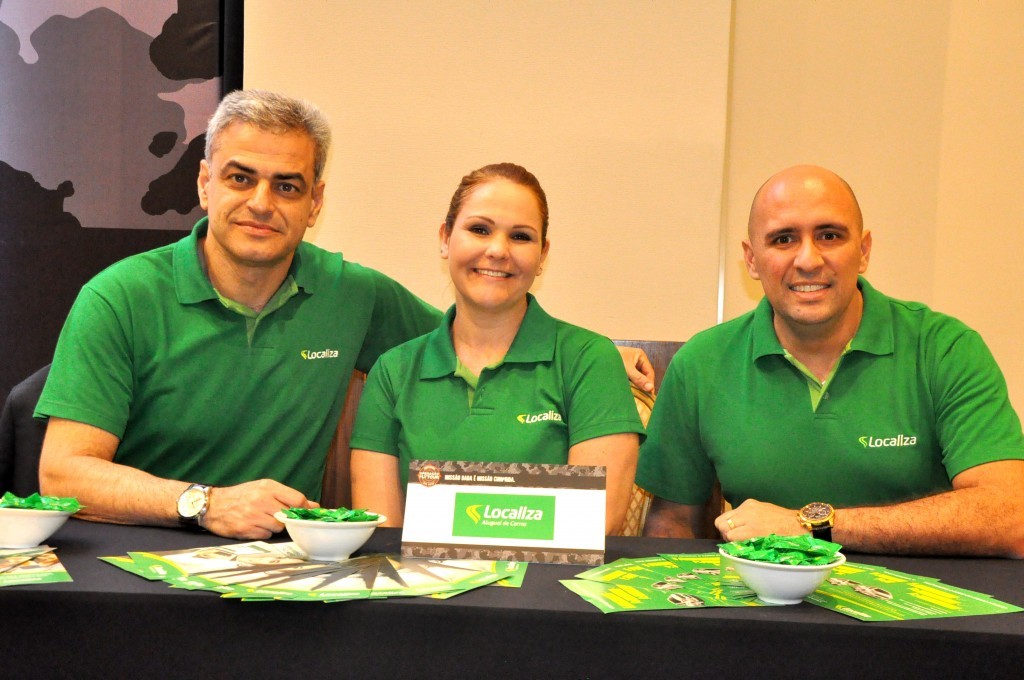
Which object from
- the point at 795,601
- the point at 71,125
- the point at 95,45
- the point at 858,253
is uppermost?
the point at 95,45

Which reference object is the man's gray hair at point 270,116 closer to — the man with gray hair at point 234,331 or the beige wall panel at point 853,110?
the man with gray hair at point 234,331

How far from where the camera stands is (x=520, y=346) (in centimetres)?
195

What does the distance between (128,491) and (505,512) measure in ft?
2.53

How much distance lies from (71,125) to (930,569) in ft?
10.6

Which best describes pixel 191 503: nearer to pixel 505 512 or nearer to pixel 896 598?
pixel 505 512

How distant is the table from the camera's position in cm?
102

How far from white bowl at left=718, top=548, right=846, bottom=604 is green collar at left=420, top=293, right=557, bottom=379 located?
2.80 feet

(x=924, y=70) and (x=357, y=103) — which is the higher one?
→ (x=924, y=70)

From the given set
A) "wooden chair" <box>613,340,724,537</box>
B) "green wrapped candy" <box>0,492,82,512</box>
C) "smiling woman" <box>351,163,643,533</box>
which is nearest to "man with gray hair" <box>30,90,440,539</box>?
"smiling woman" <box>351,163,643,533</box>

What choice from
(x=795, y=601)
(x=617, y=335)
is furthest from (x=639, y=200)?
(x=795, y=601)

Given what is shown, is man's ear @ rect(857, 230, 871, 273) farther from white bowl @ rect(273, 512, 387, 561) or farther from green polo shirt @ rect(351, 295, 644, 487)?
white bowl @ rect(273, 512, 387, 561)

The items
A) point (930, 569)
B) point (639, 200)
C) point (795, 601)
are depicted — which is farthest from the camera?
point (639, 200)

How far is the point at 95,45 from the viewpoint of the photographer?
3377mm

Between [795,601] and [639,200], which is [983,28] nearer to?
[639,200]
